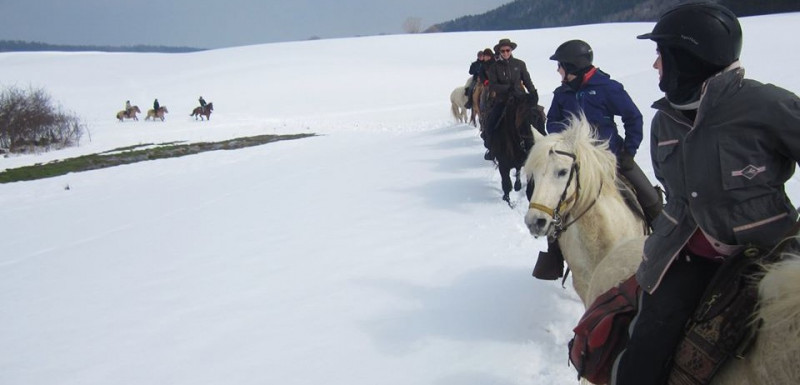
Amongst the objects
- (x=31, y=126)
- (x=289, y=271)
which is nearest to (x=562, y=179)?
(x=289, y=271)

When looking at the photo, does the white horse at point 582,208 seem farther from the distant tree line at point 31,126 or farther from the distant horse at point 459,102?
the distant tree line at point 31,126

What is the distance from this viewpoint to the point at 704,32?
5.48ft

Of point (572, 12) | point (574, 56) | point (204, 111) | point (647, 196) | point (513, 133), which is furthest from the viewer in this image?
point (572, 12)

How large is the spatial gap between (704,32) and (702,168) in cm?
48

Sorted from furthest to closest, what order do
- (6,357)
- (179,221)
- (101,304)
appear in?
1. (179,221)
2. (101,304)
3. (6,357)

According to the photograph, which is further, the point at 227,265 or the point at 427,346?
the point at 227,265

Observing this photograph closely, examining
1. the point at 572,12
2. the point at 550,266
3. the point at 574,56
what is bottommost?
the point at 550,266

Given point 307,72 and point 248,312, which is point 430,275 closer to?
point 248,312

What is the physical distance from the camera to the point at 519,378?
342 cm

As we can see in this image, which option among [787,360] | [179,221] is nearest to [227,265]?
[179,221]

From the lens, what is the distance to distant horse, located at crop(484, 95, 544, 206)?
7793 millimetres

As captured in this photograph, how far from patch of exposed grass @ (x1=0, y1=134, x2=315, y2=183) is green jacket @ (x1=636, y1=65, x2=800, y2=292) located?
55.4 feet

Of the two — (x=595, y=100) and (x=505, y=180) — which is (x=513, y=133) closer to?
(x=505, y=180)

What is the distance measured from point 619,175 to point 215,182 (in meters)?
10.1
